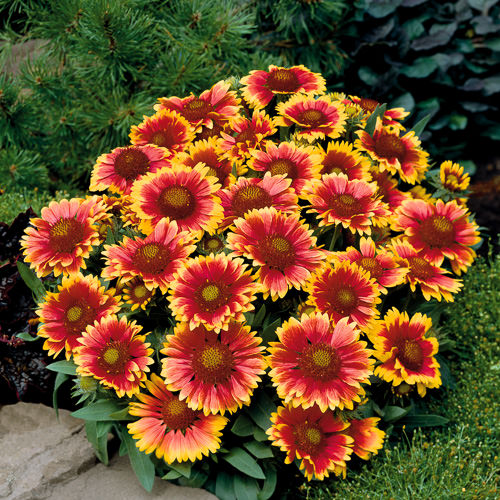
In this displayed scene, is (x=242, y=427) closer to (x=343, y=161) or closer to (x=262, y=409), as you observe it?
(x=262, y=409)

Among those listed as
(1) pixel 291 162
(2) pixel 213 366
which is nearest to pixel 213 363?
(2) pixel 213 366

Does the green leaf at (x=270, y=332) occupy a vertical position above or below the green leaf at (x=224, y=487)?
above

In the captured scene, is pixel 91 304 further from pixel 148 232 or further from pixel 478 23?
pixel 478 23

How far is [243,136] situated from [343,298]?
623 millimetres

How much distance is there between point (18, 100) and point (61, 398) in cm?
153

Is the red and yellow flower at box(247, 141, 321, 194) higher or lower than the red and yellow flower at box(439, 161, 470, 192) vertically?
higher

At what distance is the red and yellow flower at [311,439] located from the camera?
4.55 feet

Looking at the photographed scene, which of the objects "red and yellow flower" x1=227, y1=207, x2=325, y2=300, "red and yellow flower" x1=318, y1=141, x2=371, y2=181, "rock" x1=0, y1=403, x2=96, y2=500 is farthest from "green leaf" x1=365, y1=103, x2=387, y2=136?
"rock" x1=0, y1=403, x2=96, y2=500

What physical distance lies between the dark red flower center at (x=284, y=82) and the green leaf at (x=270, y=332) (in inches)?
31.2

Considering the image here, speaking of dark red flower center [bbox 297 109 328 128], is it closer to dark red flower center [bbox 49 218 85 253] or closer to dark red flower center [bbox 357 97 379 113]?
dark red flower center [bbox 357 97 379 113]

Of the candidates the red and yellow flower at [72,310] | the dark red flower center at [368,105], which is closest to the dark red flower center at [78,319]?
the red and yellow flower at [72,310]

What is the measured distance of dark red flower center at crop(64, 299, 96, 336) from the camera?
4.74ft

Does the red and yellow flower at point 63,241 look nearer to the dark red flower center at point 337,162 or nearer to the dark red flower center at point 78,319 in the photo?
the dark red flower center at point 78,319

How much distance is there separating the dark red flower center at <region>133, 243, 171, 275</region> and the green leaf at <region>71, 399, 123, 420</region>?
363 mm
